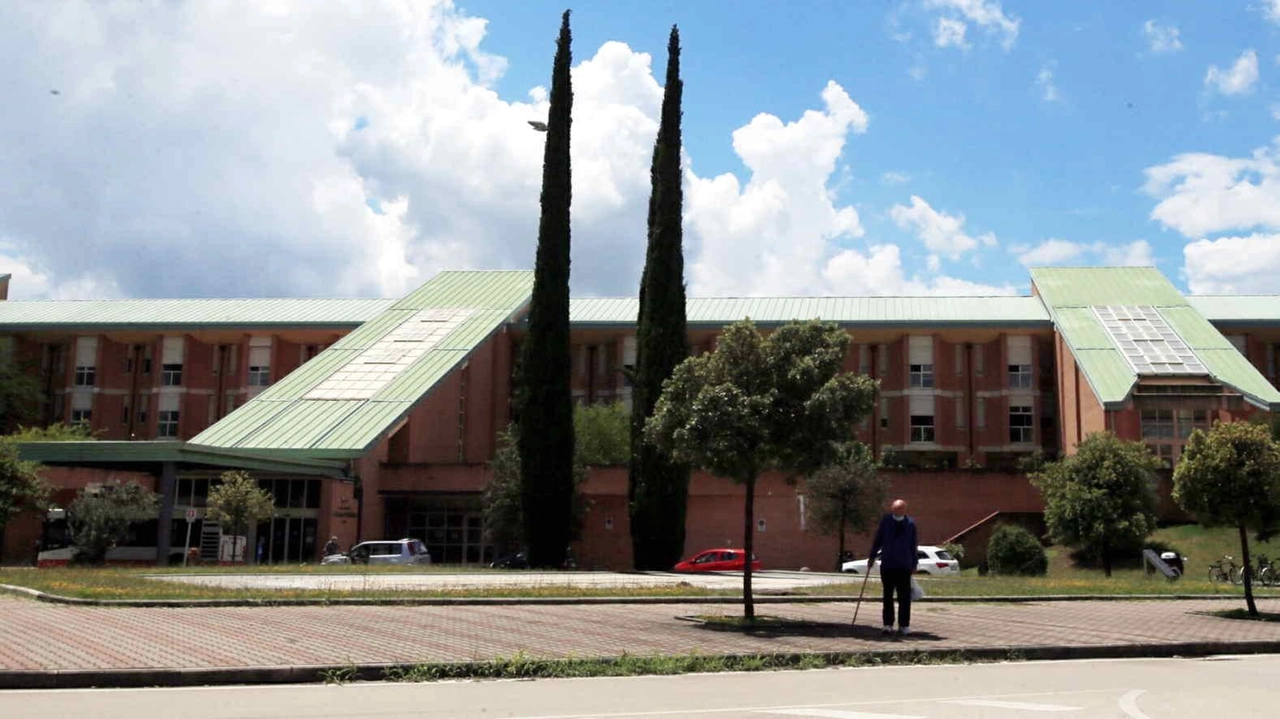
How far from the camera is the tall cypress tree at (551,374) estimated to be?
35.5 m

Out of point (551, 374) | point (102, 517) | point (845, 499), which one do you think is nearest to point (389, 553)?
point (551, 374)

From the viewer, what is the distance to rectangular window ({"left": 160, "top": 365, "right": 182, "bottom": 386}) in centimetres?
5928

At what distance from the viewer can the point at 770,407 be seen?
50.0 feet

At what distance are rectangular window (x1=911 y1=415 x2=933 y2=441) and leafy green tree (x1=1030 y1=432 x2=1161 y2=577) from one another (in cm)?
2066

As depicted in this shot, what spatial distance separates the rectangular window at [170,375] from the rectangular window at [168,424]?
1.48 meters

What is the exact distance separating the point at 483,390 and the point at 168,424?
17.7m

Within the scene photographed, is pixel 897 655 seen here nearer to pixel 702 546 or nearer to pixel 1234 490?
pixel 1234 490

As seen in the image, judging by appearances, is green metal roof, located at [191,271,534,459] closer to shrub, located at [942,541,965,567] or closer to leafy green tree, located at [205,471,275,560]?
leafy green tree, located at [205,471,275,560]

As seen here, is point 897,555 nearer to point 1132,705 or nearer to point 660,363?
point 1132,705

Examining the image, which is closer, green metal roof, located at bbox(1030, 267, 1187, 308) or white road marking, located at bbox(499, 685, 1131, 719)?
white road marking, located at bbox(499, 685, 1131, 719)

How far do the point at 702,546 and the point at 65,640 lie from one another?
3258 cm

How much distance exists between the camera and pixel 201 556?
4094 centimetres

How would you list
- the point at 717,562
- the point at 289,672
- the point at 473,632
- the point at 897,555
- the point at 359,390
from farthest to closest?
the point at 359,390 < the point at 717,562 < the point at 897,555 < the point at 473,632 < the point at 289,672

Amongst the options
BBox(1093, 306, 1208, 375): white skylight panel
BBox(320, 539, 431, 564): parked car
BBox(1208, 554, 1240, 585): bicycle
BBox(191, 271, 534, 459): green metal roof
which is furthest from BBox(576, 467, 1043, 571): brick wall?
BBox(1208, 554, 1240, 585): bicycle
